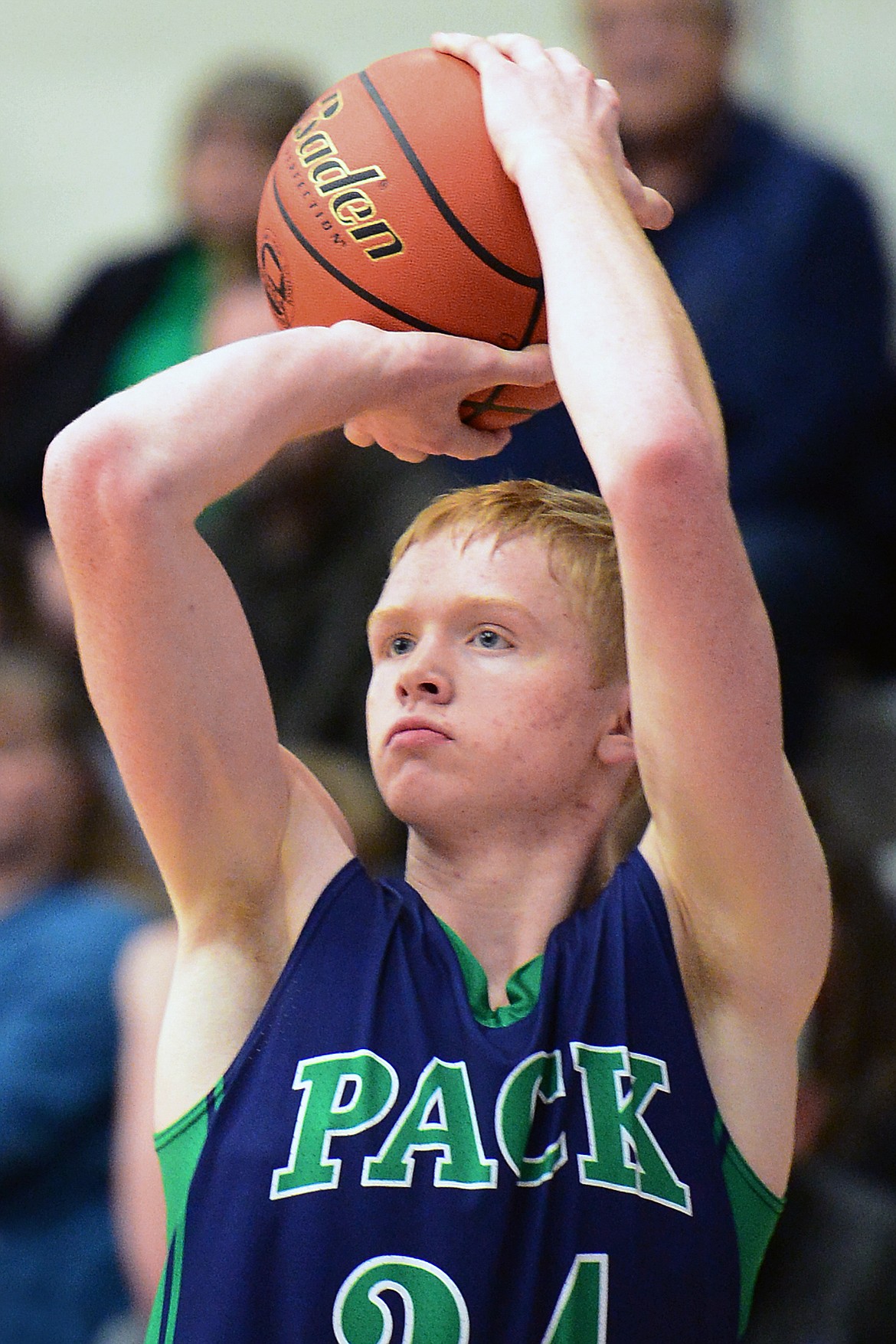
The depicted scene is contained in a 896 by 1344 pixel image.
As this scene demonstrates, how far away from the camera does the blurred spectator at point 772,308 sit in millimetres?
4551

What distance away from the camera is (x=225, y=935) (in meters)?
2.12

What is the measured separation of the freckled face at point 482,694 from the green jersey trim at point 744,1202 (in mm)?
455

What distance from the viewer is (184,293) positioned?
5.49 metres

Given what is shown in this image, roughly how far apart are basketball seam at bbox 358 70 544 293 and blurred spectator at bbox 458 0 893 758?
218cm

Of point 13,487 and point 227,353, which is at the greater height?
point 13,487

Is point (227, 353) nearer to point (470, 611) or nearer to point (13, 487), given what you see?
point (470, 611)

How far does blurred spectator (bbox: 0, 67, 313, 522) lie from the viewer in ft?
16.8

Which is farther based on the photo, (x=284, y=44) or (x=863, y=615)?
(x=284, y=44)

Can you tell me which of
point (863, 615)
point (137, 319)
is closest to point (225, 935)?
point (863, 615)

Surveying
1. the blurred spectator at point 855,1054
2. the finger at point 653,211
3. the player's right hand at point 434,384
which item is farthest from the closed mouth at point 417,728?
the blurred spectator at point 855,1054

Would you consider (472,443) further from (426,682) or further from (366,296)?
(426,682)

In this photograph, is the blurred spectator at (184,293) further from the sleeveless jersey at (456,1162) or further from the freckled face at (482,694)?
the sleeveless jersey at (456,1162)

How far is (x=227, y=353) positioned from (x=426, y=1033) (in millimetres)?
818

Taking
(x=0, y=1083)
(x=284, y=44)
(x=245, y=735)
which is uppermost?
(x=284, y=44)
